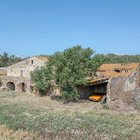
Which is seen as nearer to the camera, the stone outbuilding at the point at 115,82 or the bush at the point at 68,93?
the bush at the point at 68,93

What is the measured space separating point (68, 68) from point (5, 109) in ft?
22.8

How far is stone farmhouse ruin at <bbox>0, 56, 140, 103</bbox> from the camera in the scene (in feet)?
50.7

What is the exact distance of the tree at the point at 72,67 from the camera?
14.1m

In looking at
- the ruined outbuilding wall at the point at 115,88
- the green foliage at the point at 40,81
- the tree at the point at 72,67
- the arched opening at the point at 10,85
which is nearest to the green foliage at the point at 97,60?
the tree at the point at 72,67

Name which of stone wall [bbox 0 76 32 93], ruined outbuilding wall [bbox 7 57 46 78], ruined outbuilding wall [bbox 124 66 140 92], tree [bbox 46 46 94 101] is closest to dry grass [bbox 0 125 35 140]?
tree [bbox 46 46 94 101]

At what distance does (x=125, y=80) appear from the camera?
17.2m

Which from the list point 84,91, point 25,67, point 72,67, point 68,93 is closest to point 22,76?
point 25,67

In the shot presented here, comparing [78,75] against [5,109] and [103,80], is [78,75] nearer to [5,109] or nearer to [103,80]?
[103,80]

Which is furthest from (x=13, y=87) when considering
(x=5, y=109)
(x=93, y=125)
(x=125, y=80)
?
(x=93, y=125)

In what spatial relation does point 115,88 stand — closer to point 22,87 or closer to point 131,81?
point 131,81

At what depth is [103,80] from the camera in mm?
15242

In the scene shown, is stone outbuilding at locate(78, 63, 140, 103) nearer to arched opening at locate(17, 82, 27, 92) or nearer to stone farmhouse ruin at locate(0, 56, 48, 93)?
stone farmhouse ruin at locate(0, 56, 48, 93)

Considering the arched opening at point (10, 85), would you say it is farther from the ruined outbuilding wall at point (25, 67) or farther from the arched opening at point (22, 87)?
the arched opening at point (22, 87)

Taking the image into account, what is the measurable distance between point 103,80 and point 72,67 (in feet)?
12.8
